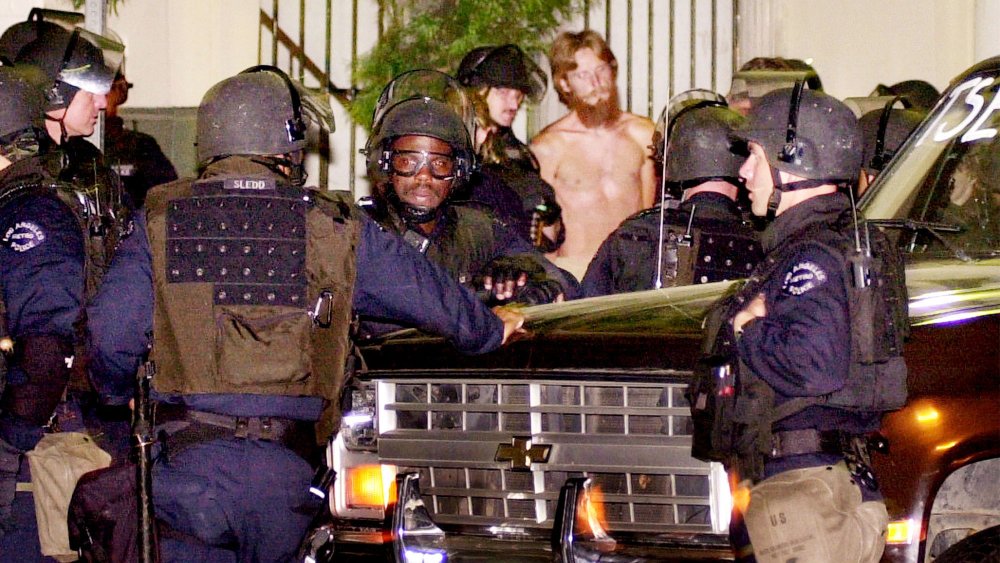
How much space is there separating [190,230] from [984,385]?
2.26m

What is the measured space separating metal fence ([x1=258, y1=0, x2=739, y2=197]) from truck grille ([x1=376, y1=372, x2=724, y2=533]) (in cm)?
590

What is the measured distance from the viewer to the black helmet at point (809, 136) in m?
Answer: 4.51

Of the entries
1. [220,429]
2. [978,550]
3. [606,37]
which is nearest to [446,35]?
[606,37]

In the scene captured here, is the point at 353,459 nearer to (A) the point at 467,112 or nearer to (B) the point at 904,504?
(B) the point at 904,504

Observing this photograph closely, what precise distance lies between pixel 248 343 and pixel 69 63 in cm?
257

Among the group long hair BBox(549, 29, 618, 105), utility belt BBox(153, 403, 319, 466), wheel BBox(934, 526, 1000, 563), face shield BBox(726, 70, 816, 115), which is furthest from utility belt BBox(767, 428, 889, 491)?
long hair BBox(549, 29, 618, 105)

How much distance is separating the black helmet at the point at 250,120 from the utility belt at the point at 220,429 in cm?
82

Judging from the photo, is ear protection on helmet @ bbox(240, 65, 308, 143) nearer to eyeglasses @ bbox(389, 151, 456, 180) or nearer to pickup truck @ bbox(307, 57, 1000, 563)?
pickup truck @ bbox(307, 57, 1000, 563)

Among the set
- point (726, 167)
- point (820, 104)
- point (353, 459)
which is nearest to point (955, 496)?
point (820, 104)

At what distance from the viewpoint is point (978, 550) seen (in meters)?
3.98

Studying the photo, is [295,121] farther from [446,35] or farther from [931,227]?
[446,35]

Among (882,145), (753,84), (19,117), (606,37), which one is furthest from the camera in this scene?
A: (606,37)

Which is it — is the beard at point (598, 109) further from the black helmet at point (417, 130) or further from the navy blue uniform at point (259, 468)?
the navy blue uniform at point (259, 468)

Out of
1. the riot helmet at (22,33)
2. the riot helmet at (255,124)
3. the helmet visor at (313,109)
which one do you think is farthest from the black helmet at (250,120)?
the riot helmet at (22,33)
